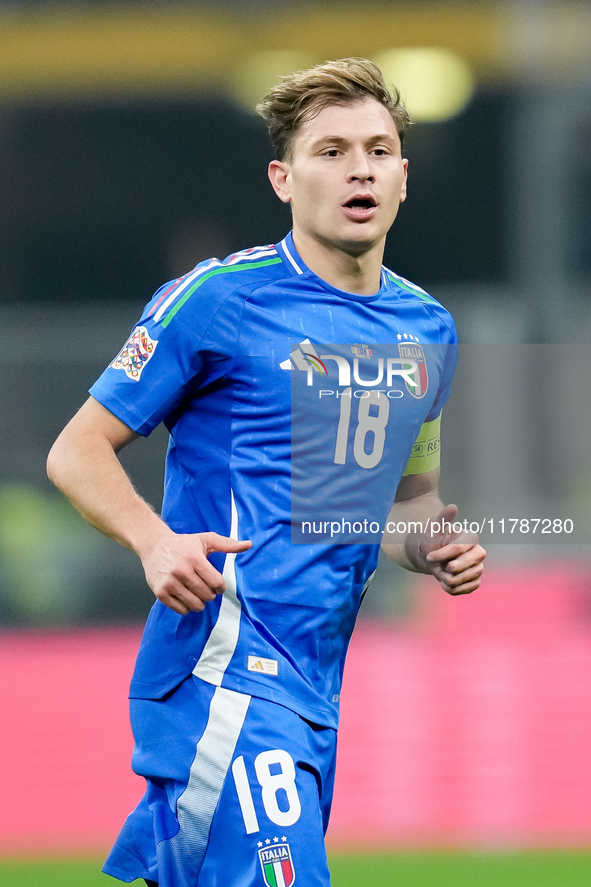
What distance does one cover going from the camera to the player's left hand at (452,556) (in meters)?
2.14

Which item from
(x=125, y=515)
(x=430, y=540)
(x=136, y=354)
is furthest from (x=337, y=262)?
(x=125, y=515)

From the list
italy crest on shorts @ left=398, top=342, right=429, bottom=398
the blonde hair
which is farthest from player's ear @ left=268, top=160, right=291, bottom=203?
italy crest on shorts @ left=398, top=342, right=429, bottom=398

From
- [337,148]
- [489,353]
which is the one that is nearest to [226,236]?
[489,353]

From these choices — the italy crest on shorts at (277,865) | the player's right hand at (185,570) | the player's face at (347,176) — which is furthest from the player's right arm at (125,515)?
the player's face at (347,176)

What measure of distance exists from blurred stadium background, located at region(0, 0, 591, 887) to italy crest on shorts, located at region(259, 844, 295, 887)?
219 cm

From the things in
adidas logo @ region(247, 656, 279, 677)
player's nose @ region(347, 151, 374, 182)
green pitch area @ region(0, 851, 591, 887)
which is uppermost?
player's nose @ region(347, 151, 374, 182)

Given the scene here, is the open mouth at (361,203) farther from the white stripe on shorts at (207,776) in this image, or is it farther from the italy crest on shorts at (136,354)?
the white stripe on shorts at (207,776)

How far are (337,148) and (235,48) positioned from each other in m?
9.86

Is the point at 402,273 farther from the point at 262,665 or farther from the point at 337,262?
the point at 262,665

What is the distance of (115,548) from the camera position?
7672mm

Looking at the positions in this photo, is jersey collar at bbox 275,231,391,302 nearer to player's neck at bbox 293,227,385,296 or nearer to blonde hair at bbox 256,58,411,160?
player's neck at bbox 293,227,385,296

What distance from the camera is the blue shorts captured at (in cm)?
196

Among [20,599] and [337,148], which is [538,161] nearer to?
[20,599]

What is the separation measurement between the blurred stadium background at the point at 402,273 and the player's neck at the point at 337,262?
2.40m
